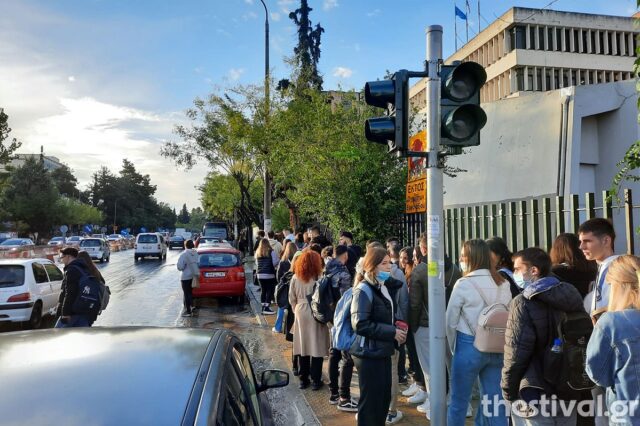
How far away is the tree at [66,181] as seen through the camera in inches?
3674

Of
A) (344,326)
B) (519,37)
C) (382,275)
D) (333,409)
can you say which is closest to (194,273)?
(333,409)

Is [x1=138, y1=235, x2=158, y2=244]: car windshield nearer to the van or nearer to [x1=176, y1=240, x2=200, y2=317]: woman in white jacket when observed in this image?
the van

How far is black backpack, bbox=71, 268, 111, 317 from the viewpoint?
618cm

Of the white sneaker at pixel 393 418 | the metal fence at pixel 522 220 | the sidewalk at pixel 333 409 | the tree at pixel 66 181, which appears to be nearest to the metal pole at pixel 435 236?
the white sneaker at pixel 393 418

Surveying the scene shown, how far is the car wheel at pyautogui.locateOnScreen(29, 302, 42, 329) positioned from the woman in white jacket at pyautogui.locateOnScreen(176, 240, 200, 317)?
2954 mm

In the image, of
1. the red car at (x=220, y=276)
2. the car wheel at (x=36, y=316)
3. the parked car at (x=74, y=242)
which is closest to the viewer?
the car wheel at (x=36, y=316)

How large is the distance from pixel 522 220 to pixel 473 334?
4.13 m

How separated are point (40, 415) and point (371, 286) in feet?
9.30

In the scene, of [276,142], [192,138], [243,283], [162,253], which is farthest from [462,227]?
[162,253]

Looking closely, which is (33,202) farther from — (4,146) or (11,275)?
(11,275)

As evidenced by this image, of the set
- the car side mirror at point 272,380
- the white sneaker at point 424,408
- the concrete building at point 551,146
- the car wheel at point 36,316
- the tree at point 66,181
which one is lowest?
the white sneaker at point 424,408

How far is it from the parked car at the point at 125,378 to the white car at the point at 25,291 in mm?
7983

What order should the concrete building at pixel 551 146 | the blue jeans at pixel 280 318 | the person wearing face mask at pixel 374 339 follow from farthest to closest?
the concrete building at pixel 551 146
the blue jeans at pixel 280 318
the person wearing face mask at pixel 374 339

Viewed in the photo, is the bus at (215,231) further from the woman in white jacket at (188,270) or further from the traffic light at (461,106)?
the traffic light at (461,106)
